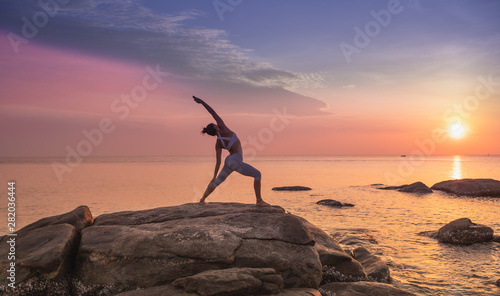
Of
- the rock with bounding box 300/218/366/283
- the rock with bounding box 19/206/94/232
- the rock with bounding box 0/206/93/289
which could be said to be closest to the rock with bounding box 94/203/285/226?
the rock with bounding box 19/206/94/232

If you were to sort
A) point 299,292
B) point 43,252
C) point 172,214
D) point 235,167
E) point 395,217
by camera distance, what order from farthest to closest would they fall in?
1. point 395,217
2. point 235,167
3. point 172,214
4. point 43,252
5. point 299,292

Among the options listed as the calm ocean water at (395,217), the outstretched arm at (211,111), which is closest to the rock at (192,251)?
the outstretched arm at (211,111)

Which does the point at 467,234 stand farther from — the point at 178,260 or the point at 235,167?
the point at 178,260

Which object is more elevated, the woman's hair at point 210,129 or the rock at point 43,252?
the woman's hair at point 210,129

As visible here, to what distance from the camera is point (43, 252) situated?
7.46 m

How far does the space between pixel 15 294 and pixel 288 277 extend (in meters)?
6.09

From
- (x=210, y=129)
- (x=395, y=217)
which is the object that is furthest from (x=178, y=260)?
(x=395, y=217)

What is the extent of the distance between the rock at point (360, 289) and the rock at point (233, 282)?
1853 millimetres

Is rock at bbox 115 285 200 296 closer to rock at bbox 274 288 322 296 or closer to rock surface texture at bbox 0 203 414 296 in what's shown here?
rock surface texture at bbox 0 203 414 296

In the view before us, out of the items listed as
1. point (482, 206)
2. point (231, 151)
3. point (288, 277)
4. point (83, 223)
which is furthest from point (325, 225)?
point (482, 206)

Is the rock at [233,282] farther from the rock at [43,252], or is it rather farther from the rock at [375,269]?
the rock at [375,269]

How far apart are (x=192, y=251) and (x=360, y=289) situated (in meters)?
4.27

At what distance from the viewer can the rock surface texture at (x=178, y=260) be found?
22.3 feet

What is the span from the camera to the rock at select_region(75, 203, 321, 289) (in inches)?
294
